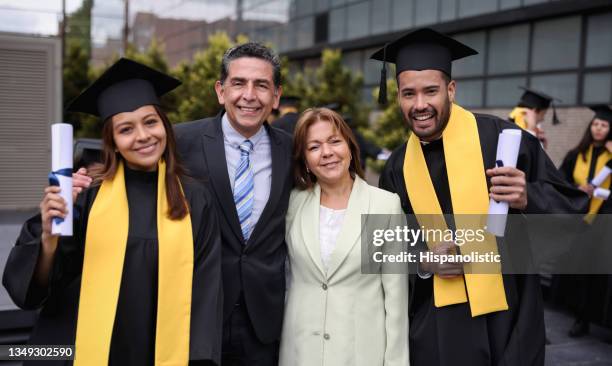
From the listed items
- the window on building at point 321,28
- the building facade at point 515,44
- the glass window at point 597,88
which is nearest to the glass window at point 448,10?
the building facade at point 515,44

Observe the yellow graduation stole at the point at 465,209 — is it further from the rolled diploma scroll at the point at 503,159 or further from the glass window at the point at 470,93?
the glass window at the point at 470,93

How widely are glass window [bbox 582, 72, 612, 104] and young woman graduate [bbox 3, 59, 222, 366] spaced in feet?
36.4

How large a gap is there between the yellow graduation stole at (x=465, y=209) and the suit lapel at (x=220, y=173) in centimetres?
88

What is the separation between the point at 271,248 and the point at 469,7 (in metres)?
12.8

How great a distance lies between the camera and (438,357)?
2609mm

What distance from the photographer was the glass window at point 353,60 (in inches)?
704

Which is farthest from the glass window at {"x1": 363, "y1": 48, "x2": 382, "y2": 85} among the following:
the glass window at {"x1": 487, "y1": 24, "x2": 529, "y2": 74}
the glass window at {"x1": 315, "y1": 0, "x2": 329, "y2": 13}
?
the glass window at {"x1": 487, "y1": 24, "x2": 529, "y2": 74}

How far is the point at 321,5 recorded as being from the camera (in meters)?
19.0

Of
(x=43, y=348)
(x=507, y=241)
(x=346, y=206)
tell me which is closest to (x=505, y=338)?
(x=507, y=241)

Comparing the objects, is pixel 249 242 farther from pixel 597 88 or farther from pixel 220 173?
pixel 597 88

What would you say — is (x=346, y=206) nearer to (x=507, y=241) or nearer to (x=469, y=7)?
(x=507, y=241)

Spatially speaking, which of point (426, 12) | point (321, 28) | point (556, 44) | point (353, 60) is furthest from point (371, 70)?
point (556, 44)

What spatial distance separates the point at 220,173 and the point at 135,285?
26.6 inches

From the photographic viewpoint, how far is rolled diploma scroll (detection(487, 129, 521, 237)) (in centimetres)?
220
